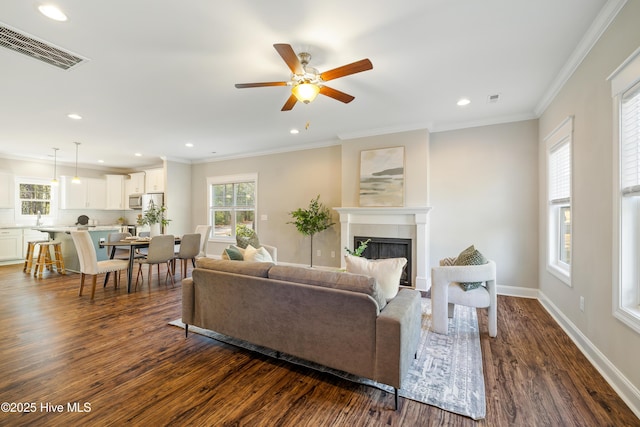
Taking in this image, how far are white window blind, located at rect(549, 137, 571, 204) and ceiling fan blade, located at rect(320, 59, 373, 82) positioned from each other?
240 centimetres

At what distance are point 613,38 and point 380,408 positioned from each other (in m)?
3.08

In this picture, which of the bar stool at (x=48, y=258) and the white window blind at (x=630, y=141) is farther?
the bar stool at (x=48, y=258)

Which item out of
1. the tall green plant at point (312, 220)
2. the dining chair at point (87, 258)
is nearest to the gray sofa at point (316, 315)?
the dining chair at point (87, 258)

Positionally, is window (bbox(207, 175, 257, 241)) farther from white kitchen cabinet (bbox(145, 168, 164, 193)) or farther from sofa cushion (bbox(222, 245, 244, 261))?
sofa cushion (bbox(222, 245, 244, 261))

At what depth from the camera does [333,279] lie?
2086 mm

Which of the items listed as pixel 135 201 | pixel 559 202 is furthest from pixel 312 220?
pixel 135 201

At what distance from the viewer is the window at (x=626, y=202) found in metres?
1.91

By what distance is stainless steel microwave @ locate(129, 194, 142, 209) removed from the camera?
778 centimetres

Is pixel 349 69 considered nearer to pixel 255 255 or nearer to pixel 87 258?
pixel 255 255

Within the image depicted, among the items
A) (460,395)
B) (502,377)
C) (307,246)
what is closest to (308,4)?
(460,395)

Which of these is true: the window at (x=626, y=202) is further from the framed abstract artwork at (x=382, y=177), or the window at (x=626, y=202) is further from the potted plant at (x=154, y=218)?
the potted plant at (x=154, y=218)

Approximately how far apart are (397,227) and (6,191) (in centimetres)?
880

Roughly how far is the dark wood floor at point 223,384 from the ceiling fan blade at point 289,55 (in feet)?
7.95

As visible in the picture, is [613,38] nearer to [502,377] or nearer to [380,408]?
[502,377]
